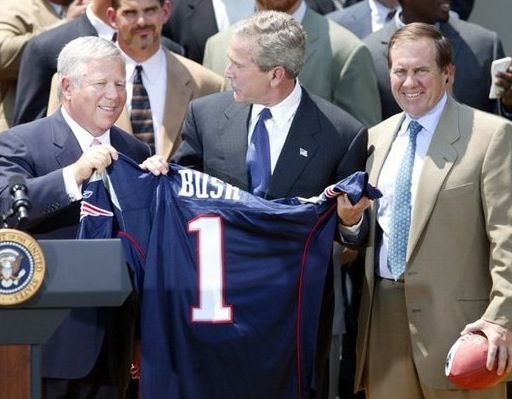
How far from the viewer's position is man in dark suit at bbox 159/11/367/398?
19.0 ft

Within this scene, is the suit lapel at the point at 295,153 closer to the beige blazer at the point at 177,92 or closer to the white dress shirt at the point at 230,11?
the beige blazer at the point at 177,92

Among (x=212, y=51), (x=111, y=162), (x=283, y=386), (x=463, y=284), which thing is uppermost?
(x=212, y=51)

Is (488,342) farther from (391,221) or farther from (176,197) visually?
(176,197)

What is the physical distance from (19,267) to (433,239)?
171 centimetres

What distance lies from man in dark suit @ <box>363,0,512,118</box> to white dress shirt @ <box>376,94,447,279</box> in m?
1.46

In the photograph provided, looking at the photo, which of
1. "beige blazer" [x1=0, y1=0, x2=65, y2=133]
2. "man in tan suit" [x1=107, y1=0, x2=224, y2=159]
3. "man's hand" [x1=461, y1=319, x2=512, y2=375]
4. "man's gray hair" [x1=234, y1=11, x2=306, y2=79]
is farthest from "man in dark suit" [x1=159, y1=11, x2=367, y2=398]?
"beige blazer" [x1=0, y1=0, x2=65, y2=133]

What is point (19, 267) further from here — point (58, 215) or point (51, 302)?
point (58, 215)

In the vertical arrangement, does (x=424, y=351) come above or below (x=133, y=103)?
below

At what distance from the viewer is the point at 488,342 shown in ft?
17.6

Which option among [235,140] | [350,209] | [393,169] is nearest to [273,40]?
[235,140]

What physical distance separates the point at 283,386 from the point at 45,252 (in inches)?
51.6

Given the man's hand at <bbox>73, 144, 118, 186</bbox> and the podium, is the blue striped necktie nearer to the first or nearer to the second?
the man's hand at <bbox>73, 144, 118, 186</bbox>

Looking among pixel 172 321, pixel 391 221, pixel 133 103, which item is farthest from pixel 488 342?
pixel 133 103

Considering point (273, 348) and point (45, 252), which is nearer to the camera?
point (45, 252)
